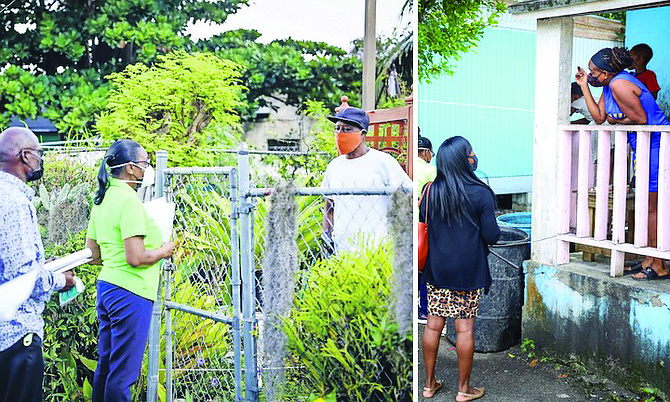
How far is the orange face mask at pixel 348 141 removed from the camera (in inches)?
123

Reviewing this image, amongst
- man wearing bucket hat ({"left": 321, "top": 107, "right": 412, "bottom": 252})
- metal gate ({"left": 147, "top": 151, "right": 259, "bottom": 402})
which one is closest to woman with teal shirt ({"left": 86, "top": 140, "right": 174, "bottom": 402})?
metal gate ({"left": 147, "top": 151, "right": 259, "bottom": 402})

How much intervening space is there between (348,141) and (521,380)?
196 cm

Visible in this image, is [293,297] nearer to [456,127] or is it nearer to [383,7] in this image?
[383,7]

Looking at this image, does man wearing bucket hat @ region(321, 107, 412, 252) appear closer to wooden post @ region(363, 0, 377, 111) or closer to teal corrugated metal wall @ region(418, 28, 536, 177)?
wooden post @ region(363, 0, 377, 111)

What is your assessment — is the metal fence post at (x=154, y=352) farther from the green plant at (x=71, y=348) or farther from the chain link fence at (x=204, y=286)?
the green plant at (x=71, y=348)

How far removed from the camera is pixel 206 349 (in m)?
3.37

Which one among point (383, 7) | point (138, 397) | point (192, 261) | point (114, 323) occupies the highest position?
point (383, 7)

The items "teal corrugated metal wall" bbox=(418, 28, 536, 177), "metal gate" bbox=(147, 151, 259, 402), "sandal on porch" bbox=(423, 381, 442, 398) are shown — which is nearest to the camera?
"metal gate" bbox=(147, 151, 259, 402)

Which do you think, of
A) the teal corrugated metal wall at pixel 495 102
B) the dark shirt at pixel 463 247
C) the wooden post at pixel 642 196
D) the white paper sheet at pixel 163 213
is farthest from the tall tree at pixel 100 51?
the teal corrugated metal wall at pixel 495 102

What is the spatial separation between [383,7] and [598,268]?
2.15m

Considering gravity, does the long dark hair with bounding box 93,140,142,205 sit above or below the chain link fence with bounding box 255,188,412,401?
above

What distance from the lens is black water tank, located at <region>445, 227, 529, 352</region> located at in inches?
183

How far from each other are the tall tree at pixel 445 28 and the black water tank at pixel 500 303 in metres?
1.21

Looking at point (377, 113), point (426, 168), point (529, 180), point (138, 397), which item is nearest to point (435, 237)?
point (426, 168)
